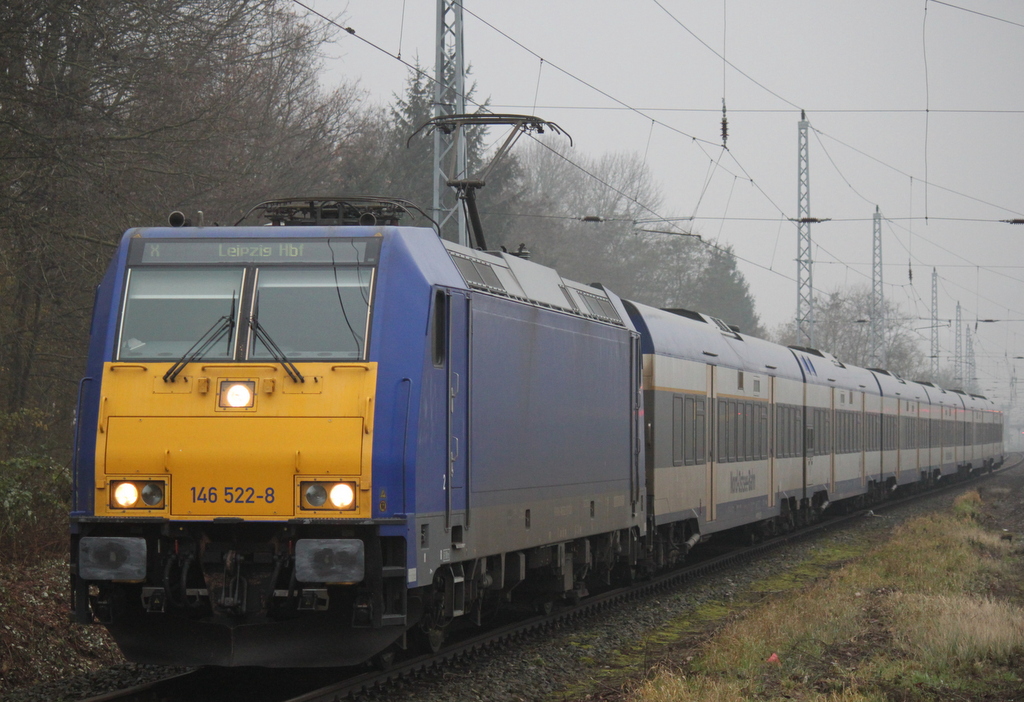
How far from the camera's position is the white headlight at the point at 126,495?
8.03 metres

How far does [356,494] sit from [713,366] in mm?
10854

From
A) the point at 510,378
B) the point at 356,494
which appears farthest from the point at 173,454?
the point at 510,378

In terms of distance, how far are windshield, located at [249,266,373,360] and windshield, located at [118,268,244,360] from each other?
0.21m

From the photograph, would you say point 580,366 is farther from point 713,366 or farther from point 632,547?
point 713,366

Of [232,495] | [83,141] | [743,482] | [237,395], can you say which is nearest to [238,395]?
[237,395]

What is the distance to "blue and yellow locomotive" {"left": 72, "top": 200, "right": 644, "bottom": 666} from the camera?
26.0ft

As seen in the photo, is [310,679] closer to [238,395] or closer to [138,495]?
[138,495]

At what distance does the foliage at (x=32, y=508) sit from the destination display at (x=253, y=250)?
4752 millimetres

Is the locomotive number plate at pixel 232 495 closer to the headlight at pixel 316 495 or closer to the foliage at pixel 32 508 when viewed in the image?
the headlight at pixel 316 495

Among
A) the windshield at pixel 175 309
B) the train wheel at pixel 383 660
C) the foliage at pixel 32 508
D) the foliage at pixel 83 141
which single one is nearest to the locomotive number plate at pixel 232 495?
the windshield at pixel 175 309

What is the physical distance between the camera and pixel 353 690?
834 centimetres

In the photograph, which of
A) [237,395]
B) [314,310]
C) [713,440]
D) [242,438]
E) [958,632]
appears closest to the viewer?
[242,438]

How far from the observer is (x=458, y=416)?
29.7ft

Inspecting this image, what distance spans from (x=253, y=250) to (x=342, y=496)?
6.59 ft
